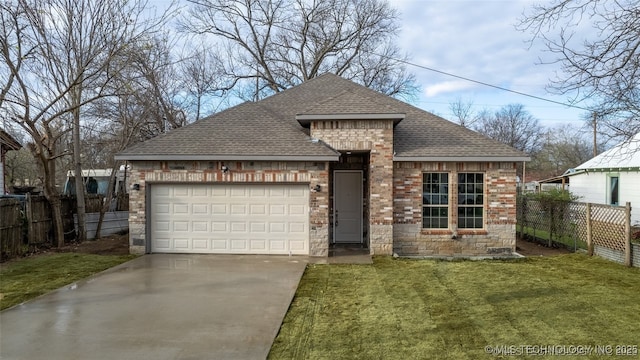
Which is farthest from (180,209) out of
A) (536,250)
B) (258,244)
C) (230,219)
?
(536,250)

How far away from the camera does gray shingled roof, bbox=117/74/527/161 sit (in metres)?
10.9

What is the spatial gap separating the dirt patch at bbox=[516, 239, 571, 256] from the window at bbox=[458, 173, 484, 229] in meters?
1.94

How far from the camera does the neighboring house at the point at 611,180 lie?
16203 mm

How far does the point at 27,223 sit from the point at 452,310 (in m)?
11.5

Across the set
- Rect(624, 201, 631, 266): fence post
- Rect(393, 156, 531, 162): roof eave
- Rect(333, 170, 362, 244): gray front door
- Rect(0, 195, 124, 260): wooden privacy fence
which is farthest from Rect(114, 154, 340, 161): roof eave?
Rect(624, 201, 631, 266): fence post

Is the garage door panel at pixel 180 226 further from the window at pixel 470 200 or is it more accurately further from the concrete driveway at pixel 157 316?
the window at pixel 470 200

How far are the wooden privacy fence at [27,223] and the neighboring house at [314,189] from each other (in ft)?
9.62

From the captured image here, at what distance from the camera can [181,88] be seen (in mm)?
22938

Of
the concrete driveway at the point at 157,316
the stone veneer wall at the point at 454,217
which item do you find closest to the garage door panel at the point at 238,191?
the concrete driveway at the point at 157,316

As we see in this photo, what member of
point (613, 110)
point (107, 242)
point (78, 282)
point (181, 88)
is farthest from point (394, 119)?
point (181, 88)

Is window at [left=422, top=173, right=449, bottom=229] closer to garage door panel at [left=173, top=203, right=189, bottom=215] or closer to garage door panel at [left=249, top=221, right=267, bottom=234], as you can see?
garage door panel at [left=249, top=221, right=267, bottom=234]

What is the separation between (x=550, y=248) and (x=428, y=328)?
9136 millimetres

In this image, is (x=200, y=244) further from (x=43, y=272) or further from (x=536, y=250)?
(x=536, y=250)

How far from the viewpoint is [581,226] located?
38.0 feet
